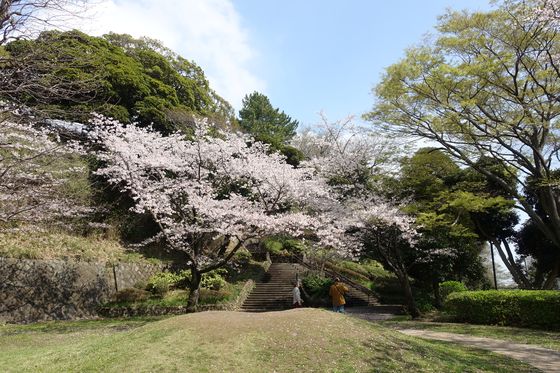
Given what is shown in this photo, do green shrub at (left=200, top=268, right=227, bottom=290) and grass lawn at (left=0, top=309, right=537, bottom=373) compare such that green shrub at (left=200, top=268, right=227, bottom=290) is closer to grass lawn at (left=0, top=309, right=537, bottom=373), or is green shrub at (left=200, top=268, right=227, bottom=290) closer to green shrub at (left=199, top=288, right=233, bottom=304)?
green shrub at (left=199, top=288, right=233, bottom=304)

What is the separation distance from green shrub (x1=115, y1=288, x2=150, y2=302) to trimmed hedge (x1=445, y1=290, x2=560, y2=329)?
524 inches

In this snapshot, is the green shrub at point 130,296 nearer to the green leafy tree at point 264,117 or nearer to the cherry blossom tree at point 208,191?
the cherry blossom tree at point 208,191

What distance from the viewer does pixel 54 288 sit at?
631 inches

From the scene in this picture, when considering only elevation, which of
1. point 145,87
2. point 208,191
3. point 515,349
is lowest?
point 515,349

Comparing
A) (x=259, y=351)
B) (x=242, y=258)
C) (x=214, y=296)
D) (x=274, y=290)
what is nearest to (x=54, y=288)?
(x=214, y=296)

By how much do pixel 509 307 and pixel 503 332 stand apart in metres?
2.15

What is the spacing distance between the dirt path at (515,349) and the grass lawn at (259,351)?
524 millimetres

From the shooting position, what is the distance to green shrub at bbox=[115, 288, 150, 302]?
18.1m

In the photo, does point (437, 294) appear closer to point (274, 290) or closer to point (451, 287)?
point (451, 287)

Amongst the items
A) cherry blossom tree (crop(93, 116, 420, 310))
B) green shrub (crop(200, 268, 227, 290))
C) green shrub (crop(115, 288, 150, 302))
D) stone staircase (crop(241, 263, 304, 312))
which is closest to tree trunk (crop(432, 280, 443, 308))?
cherry blossom tree (crop(93, 116, 420, 310))

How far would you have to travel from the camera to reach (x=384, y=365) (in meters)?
6.36

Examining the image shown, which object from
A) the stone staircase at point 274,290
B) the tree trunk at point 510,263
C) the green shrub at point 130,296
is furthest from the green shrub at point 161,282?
the tree trunk at point 510,263

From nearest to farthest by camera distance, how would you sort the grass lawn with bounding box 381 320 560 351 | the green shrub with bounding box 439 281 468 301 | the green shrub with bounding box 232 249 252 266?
the grass lawn with bounding box 381 320 560 351
the green shrub with bounding box 439 281 468 301
the green shrub with bounding box 232 249 252 266

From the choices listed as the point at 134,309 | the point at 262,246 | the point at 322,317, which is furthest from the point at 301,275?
the point at 322,317
